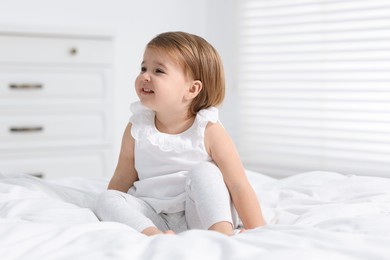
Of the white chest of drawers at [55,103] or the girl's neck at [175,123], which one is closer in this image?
the girl's neck at [175,123]

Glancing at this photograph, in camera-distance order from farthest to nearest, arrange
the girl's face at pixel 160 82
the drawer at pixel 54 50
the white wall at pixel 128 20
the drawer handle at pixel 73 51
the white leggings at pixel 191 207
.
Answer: the white wall at pixel 128 20, the drawer handle at pixel 73 51, the drawer at pixel 54 50, the girl's face at pixel 160 82, the white leggings at pixel 191 207

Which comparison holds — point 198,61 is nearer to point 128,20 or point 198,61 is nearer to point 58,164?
point 58,164

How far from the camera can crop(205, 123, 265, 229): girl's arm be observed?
5.19 feet

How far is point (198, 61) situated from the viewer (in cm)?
177

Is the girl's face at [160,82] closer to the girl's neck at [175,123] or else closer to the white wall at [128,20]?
the girl's neck at [175,123]

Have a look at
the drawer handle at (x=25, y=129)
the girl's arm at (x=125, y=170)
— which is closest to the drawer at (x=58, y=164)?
the drawer handle at (x=25, y=129)

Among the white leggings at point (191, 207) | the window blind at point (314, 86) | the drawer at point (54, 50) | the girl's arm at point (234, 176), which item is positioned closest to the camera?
the white leggings at point (191, 207)

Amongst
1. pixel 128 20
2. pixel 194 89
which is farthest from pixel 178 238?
pixel 128 20

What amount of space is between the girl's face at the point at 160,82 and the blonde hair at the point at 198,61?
0.02 m

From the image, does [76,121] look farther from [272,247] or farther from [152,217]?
[272,247]

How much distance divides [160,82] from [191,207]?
35 centimetres

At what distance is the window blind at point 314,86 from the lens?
336 centimetres

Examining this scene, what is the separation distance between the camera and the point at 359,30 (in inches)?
134

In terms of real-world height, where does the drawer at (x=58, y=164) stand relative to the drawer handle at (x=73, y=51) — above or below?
below
